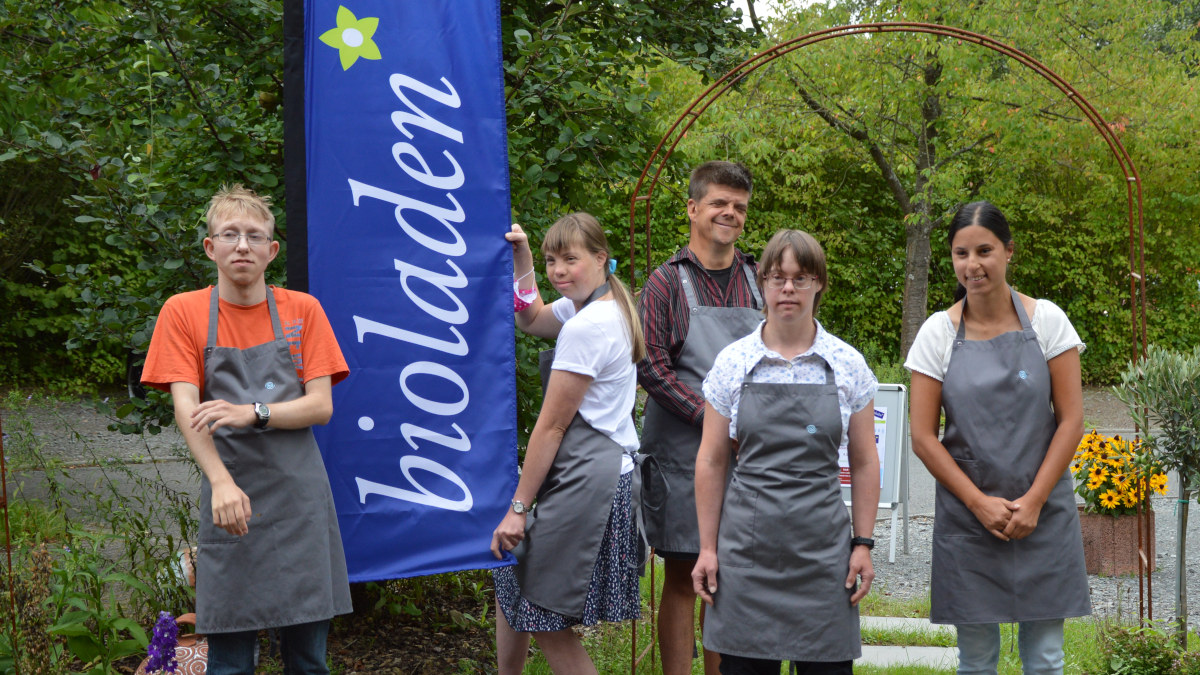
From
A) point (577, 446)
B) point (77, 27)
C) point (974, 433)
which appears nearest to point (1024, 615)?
point (974, 433)

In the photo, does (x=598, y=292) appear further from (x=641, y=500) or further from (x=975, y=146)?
(x=975, y=146)

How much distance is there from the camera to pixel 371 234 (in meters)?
2.96

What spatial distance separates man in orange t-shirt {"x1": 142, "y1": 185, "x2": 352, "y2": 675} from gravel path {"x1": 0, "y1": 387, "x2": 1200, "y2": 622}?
2010 mm

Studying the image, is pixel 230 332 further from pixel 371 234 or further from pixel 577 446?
pixel 577 446

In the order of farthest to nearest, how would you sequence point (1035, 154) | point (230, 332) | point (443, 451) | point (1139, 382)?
1. point (1035, 154)
2. point (1139, 382)
3. point (443, 451)
4. point (230, 332)

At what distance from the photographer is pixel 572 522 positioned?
2826mm

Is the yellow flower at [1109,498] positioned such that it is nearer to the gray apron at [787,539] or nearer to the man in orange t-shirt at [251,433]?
the gray apron at [787,539]

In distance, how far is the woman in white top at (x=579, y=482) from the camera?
2816 millimetres

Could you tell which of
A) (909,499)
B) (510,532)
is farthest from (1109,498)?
(510,532)

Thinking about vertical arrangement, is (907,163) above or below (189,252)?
above

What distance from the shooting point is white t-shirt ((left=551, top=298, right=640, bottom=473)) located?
9.20ft

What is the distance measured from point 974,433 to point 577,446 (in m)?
1.14

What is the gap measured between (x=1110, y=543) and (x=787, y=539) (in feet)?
13.4

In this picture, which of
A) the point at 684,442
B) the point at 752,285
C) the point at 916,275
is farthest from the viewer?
the point at 916,275
